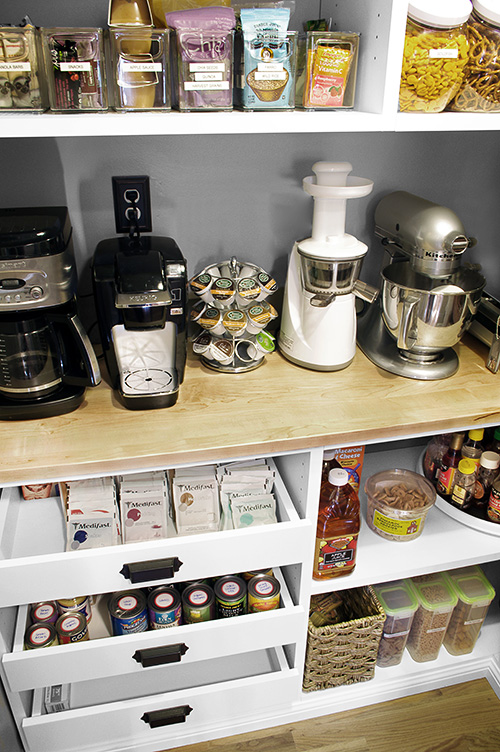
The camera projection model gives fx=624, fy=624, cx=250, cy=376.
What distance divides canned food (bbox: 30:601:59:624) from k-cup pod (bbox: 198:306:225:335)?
730mm

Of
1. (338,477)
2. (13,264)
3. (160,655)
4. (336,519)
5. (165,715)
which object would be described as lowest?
(165,715)

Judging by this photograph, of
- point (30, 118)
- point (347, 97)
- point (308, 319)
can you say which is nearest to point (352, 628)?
point (308, 319)

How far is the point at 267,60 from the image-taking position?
118cm

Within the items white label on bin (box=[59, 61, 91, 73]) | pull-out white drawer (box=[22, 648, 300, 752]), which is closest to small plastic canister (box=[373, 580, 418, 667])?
pull-out white drawer (box=[22, 648, 300, 752])

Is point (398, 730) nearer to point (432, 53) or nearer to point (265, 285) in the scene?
point (265, 285)

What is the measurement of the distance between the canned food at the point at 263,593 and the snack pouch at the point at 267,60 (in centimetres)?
105

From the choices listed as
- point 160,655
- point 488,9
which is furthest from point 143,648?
point 488,9

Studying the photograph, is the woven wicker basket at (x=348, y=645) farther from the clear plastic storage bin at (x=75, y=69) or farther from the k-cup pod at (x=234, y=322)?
the clear plastic storage bin at (x=75, y=69)

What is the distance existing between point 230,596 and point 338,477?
386mm

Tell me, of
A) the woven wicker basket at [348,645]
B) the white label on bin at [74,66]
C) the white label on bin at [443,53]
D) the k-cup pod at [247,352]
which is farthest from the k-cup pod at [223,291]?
the woven wicker basket at [348,645]

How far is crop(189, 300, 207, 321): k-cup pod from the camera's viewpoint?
1412 mm

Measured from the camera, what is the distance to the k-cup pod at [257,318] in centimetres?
141

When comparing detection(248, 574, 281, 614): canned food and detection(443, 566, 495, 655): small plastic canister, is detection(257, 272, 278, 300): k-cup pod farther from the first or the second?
detection(443, 566, 495, 655): small plastic canister

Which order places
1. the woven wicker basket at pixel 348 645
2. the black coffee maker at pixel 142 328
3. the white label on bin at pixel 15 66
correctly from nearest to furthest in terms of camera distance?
1. the white label on bin at pixel 15 66
2. the black coffee maker at pixel 142 328
3. the woven wicker basket at pixel 348 645
